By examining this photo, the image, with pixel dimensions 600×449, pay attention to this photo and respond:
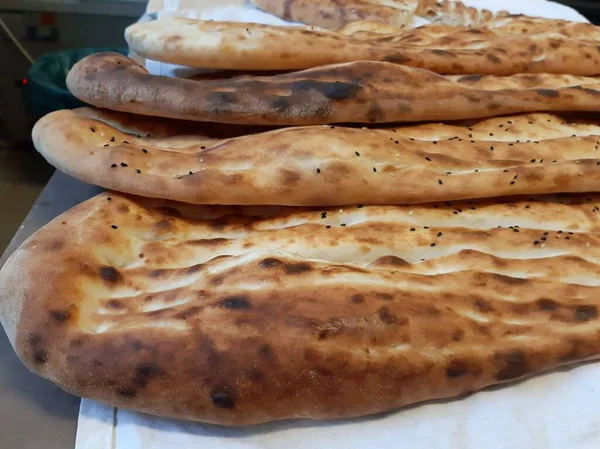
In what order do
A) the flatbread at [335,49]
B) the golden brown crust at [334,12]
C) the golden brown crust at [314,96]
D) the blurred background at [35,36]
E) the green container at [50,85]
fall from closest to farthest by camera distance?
the golden brown crust at [314,96] → the flatbread at [335,49] → the green container at [50,85] → the golden brown crust at [334,12] → the blurred background at [35,36]

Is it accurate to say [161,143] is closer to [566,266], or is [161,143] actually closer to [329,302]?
[329,302]

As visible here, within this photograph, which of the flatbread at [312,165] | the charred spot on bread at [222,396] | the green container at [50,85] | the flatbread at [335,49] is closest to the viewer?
the charred spot on bread at [222,396]

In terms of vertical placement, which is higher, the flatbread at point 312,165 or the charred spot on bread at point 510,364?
the flatbread at point 312,165

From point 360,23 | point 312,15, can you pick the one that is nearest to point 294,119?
point 360,23

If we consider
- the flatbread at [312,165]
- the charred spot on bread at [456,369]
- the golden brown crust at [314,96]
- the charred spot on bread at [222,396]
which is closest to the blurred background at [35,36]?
the golden brown crust at [314,96]

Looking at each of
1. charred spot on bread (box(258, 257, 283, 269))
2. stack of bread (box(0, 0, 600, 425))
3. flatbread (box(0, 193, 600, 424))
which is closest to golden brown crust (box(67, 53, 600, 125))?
stack of bread (box(0, 0, 600, 425))

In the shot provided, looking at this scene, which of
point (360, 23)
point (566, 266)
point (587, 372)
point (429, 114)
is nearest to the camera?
point (587, 372)

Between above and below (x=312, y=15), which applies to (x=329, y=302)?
below

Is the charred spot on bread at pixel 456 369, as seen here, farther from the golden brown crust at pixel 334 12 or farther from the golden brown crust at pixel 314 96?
the golden brown crust at pixel 334 12
